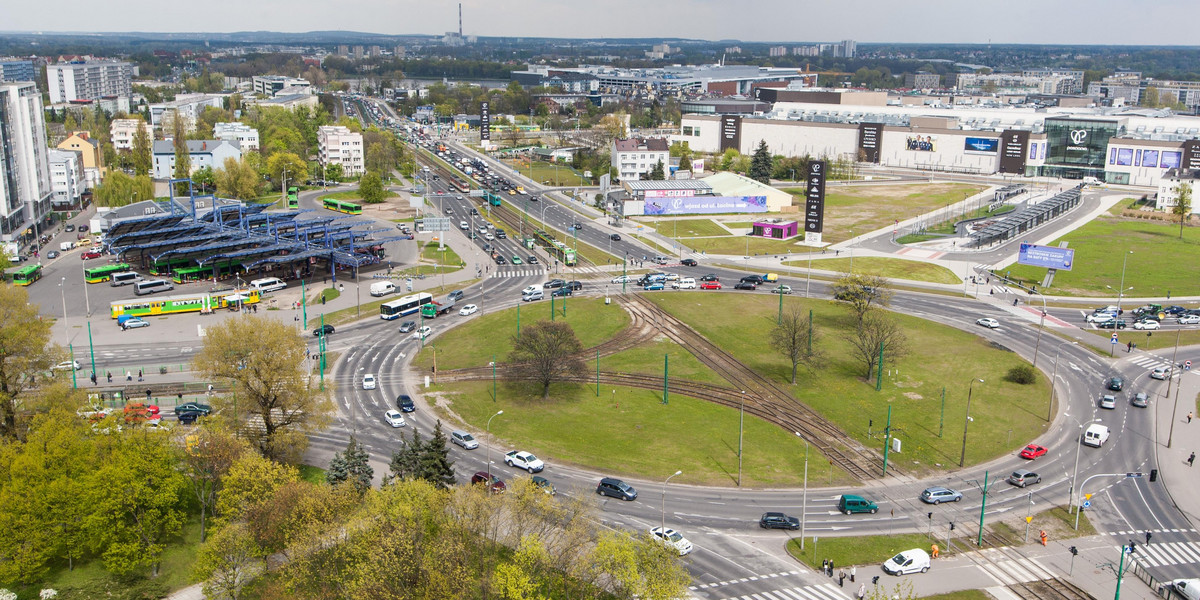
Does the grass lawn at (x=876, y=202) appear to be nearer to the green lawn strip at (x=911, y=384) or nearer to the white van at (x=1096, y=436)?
the green lawn strip at (x=911, y=384)

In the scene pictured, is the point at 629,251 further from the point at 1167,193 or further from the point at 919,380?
the point at 1167,193

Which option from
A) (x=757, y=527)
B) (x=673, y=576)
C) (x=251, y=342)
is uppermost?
(x=251, y=342)

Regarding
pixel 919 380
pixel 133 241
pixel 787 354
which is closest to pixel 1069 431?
pixel 919 380

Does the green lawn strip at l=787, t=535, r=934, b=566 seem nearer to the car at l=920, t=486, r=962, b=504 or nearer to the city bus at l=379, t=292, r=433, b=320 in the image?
the car at l=920, t=486, r=962, b=504

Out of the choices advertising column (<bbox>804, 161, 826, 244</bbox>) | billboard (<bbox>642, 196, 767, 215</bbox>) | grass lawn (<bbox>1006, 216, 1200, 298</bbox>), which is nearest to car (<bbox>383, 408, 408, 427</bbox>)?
advertising column (<bbox>804, 161, 826, 244</bbox>)

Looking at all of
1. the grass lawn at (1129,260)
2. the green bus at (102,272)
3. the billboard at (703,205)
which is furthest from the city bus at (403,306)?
the grass lawn at (1129,260)

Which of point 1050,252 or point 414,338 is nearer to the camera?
point 414,338

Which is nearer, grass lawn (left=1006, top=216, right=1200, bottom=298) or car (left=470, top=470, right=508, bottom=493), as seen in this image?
car (left=470, top=470, right=508, bottom=493)
